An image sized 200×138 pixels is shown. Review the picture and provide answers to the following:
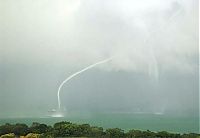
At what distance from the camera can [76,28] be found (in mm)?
2637

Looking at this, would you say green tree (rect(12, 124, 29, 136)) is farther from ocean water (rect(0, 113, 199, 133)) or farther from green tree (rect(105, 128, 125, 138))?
green tree (rect(105, 128, 125, 138))

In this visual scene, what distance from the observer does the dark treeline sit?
98.7 inches

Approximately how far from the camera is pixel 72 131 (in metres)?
2.56

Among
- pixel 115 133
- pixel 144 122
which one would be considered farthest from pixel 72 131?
pixel 144 122

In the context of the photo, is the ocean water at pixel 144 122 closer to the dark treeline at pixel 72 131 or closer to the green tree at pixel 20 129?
the dark treeline at pixel 72 131

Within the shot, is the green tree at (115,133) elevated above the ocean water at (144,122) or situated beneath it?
situated beneath

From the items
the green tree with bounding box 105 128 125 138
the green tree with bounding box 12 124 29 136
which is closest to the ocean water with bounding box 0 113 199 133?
the green tree with bounding box 105 128 125 138

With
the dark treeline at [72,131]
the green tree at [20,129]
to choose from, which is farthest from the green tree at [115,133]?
the green tree at [20,129]

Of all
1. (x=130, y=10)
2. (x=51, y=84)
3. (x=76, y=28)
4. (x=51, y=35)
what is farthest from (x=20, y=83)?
(x=130, y=10)

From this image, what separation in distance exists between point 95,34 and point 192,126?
3.17 ft

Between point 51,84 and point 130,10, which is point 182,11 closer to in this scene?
point 130,10

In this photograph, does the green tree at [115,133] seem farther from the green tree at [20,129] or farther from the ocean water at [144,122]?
the green tree at [20,129]

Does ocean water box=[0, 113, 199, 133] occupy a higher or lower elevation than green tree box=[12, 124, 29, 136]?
higher

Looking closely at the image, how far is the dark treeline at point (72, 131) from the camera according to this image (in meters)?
2.51
